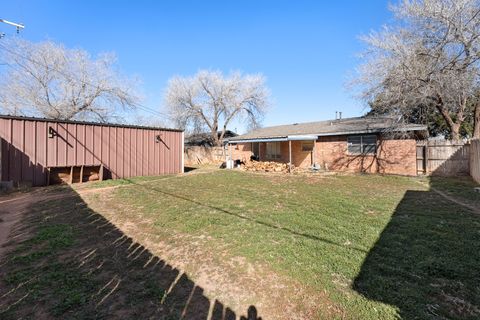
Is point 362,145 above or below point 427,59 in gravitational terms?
below

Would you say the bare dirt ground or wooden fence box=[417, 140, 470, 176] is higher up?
wooden fence box=[417, 140, 470, 176]

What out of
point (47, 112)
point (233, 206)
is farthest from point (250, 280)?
point (47, 112)

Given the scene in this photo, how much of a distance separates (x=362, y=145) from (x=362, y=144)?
2.3 inches

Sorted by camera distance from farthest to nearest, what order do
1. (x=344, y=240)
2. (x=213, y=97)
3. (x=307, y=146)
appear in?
(x=213, y=97), (x=307, y=146), (x=344, y=240)

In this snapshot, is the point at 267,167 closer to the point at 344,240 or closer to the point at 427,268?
the point at 344,240

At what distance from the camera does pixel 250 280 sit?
299 centimetres

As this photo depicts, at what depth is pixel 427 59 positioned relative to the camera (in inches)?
435

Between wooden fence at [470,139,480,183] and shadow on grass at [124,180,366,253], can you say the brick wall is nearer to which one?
wooden fence at [470,139,480,183]

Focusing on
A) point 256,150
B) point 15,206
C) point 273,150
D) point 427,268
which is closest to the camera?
point 427,268

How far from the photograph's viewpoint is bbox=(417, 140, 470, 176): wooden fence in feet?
37.4

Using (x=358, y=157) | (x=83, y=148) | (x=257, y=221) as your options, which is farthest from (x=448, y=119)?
(x=83, y=148)

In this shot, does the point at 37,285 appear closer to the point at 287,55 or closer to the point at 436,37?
the point at 436,37

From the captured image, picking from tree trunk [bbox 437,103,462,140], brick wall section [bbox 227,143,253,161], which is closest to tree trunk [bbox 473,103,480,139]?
tree trunk [bbox 437,103,462,140]

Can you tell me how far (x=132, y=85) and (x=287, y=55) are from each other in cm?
1499
